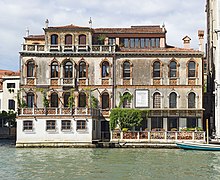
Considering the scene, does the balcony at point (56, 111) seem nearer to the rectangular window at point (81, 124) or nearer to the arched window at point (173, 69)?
the rectangular window at point (81, 124)

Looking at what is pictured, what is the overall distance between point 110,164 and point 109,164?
0.06 meters

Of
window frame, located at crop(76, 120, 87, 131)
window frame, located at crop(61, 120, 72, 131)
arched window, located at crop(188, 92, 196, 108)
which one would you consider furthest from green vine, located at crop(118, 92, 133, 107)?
window frame, located at crop(61, 120, 72, 131)

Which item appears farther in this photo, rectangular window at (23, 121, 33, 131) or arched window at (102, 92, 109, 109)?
arched window at (102, 92, 109, 109)

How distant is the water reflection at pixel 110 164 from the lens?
953 inches

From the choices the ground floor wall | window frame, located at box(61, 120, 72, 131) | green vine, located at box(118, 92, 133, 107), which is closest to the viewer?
the ground floor wall

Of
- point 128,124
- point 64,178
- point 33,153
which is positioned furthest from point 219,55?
point 64,178

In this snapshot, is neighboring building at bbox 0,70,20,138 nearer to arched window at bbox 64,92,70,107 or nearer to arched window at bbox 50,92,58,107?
arched window at bbox 50,92,58,107

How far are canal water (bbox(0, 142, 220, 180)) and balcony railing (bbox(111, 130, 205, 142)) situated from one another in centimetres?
352

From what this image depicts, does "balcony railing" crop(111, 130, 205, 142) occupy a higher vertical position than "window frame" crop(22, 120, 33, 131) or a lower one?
lower

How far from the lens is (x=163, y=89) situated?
4409cm

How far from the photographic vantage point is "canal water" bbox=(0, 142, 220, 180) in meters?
24.0

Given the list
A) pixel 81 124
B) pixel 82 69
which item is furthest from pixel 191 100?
pixel 81 124

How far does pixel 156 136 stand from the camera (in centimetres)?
4053

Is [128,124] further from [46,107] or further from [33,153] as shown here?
[33,153]
